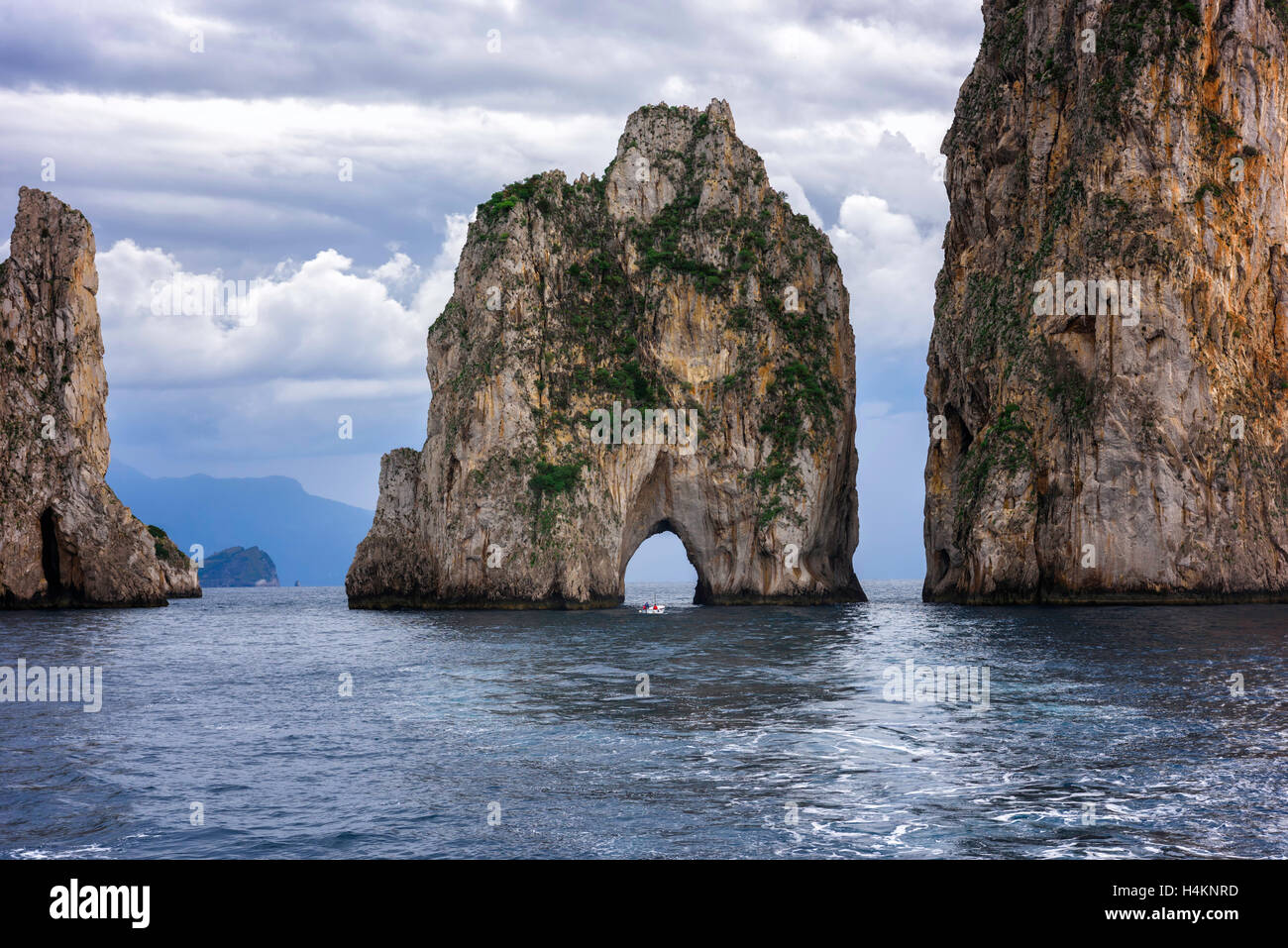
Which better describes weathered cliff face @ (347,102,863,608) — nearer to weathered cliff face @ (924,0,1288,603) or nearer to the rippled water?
weathered cliff face @ (924,0,1288,603)

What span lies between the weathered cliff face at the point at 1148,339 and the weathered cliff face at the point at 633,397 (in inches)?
654

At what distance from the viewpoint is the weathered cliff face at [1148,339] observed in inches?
2820

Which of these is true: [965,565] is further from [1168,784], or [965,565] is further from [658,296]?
[1168,784]

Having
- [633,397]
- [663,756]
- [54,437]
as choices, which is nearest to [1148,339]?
[633,397]

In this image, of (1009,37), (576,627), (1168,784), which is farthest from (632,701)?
(1009,37)

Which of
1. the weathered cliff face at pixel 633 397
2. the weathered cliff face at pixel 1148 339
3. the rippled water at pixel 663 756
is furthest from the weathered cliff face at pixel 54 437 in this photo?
the weathered cliff face at pixel 1148 339

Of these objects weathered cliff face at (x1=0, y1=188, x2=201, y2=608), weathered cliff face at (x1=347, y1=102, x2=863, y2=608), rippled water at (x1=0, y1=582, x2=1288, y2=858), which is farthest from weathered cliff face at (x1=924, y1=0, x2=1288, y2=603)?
weathered cliff face at (x1=0, y1=188, x2=201, y2=608)

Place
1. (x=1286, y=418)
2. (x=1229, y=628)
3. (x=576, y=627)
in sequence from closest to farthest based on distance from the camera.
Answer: (x=1229, y=628)
(x=576, y=627)
(x=1286, y=418)

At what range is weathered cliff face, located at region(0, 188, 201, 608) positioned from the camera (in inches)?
3081

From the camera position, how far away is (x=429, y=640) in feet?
172

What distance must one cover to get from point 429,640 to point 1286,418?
60894 mm

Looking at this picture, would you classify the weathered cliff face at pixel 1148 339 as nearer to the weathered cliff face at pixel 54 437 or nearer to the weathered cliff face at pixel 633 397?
the weathered cliff face at pixel 633 397

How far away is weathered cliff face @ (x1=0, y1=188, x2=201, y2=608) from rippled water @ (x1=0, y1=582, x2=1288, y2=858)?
123 feet
